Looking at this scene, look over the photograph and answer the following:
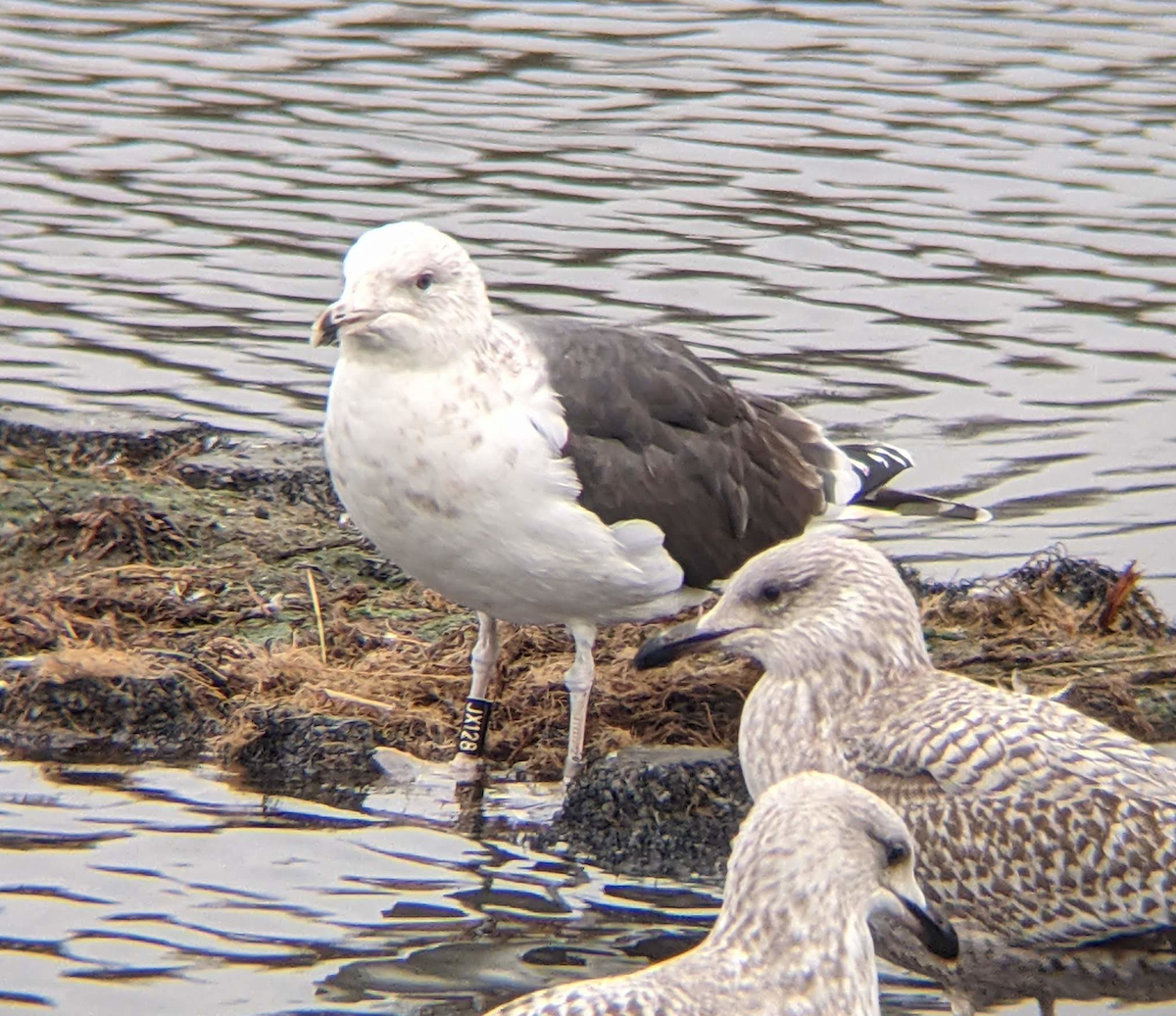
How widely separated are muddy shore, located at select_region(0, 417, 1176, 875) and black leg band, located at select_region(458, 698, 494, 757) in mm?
131

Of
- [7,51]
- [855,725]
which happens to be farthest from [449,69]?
[855,725]

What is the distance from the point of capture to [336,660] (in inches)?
325

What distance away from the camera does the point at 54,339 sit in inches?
453

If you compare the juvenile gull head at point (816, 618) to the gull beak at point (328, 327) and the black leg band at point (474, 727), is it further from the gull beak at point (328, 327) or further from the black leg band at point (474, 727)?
the gull beak at point (328, 327)

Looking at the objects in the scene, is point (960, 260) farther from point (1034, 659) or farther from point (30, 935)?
point (30, 935)

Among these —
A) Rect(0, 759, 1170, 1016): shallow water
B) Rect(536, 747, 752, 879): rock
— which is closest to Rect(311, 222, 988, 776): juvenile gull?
Rect(536, 747, 752, 879): rock

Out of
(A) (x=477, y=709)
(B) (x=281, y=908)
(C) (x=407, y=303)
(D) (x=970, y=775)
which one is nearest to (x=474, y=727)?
(A) (x=477, y=709)

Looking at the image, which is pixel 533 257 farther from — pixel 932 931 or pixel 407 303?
pixel 932 931

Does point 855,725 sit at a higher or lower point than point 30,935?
higher

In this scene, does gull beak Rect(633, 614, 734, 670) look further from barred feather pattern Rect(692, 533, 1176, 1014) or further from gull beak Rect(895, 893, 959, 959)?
gull beak Rect(895, 893, 959, 959)

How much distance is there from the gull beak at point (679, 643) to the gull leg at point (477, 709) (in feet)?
3.06

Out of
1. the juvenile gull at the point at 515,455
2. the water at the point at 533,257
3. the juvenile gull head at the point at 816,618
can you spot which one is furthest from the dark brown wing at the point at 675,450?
the water at the point at 533,257

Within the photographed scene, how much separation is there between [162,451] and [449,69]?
675 centimetres

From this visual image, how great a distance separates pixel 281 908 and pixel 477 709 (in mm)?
1366
